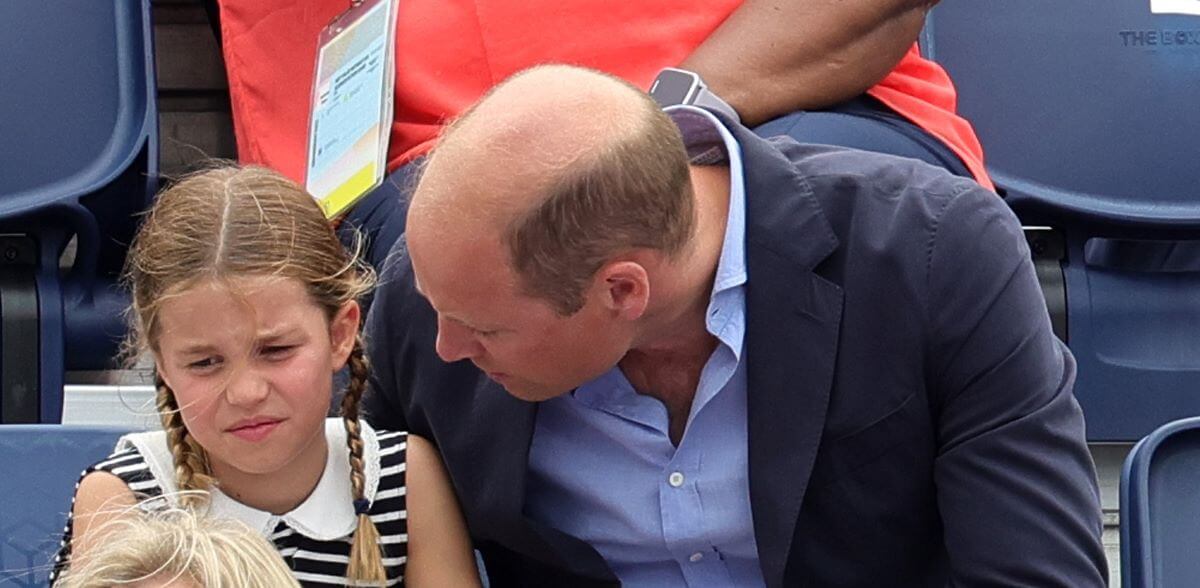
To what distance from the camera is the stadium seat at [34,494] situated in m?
1.84

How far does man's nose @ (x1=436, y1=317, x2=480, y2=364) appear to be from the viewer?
1.58m

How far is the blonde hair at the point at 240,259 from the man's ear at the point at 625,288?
280mm

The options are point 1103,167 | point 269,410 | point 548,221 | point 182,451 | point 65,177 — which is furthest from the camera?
point 1103,167

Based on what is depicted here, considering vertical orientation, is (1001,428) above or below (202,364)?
below

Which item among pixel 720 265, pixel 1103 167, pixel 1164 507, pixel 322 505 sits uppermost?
pixel 720 265

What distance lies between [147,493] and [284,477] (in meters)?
0.13

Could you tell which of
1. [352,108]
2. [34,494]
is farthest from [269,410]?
[352,108]

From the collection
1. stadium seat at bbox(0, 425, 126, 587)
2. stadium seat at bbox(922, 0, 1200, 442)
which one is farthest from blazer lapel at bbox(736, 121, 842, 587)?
stadium seat at bbox(922, 0, 1200, 442)

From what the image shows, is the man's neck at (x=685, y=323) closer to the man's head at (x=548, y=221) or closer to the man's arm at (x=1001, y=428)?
the man's head at (x=548, y=221)

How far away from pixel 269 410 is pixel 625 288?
332 millimetres

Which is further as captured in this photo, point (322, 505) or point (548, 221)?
point (322, 505)

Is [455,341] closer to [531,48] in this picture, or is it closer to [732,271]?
[732,271]

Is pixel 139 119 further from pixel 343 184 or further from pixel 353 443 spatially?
pixel 353 443

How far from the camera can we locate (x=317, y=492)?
5.91 feet
